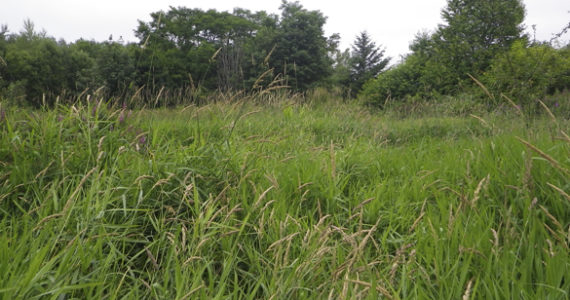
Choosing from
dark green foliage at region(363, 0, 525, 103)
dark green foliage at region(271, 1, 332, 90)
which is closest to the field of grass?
dark green foliage at region(363, 0, 525, 103)

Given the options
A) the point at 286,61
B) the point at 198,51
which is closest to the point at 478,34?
the point at 286,61

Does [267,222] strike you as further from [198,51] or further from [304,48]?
[198,51]

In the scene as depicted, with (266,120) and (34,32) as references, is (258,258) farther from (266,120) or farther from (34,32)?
(34,32)

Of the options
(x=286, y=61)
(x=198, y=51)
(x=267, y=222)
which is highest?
(x=198, y=51)

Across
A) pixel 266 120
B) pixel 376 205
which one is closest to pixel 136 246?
pixel 376 205

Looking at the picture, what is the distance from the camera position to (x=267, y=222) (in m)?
1.71

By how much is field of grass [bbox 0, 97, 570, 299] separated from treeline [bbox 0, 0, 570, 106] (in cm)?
139

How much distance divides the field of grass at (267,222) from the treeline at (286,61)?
1.39 m

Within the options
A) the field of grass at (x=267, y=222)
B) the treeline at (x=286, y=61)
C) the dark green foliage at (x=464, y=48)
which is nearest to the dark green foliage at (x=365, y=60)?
the treeline at (x=286, y=61)

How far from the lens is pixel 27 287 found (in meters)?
1.03

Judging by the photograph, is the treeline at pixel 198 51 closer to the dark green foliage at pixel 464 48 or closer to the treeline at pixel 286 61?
the treeline at pixel 286 61

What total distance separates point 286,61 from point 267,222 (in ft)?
86.0

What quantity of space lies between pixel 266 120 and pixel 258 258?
316 centimetres

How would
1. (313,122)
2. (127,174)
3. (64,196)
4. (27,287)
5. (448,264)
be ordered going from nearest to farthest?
(27,287)
(448,264)
(64,196)
(127,174)
(313,122)
